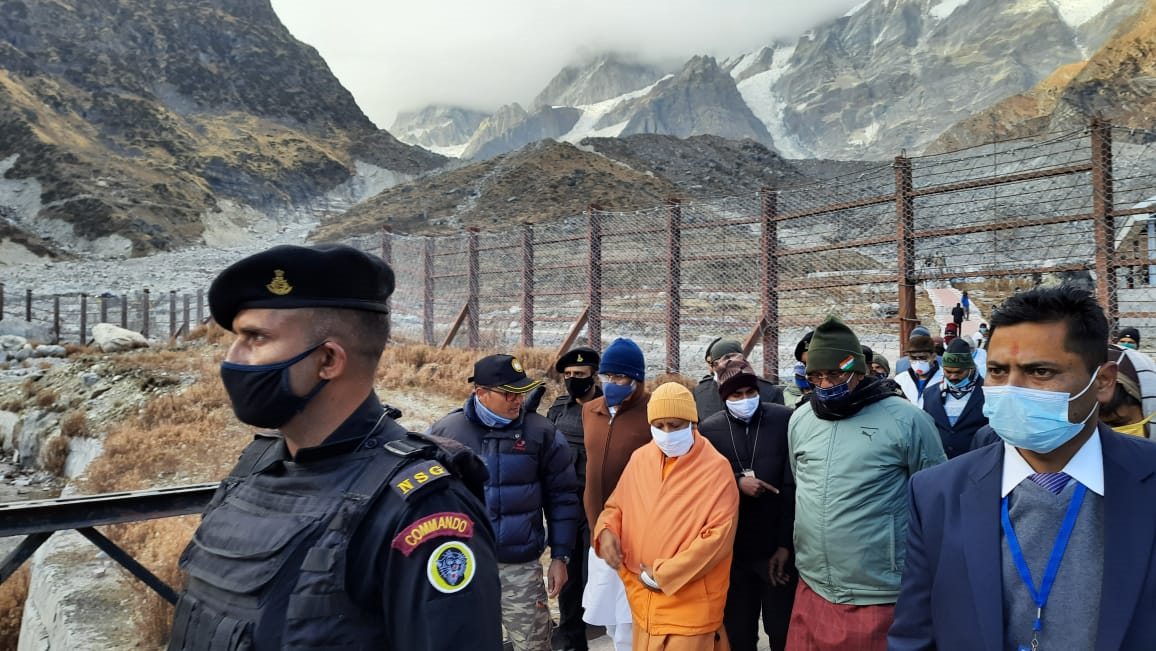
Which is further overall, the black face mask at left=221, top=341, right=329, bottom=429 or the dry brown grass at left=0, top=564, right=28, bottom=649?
the dry brown grass at left=0, top=564, right=28, bottom=649

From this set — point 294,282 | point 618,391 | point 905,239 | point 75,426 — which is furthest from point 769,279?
point 75,426

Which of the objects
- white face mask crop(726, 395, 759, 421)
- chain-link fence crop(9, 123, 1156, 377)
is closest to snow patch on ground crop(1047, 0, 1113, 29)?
chain-link fence crop(9, 123, 1156, 377)

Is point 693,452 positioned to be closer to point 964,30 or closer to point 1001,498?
point 1001,498

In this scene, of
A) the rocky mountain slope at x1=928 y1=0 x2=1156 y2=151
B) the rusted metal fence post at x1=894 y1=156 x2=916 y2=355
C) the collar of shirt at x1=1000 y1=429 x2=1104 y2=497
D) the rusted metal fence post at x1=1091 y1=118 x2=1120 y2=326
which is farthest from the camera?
the rocky mountain slope at x1=928 y1=0 x2=1156 y2=151

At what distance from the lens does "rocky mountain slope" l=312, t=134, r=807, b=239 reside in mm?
44844

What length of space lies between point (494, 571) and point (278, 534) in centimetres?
41

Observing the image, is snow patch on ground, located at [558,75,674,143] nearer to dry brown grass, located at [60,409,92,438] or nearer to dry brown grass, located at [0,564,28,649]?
dry brown grass, located at [60,409,92,438]

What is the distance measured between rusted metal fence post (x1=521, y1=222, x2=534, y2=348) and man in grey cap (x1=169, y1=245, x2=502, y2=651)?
28.2 ft

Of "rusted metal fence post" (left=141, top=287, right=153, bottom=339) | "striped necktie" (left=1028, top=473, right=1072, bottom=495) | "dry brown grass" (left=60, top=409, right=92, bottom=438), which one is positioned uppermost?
"rusted metal fence post" (left=141, top=287, right=153, bottom=339)

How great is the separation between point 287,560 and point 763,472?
100 inches

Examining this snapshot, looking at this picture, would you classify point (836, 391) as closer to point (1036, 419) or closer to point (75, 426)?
point (1036, 419)

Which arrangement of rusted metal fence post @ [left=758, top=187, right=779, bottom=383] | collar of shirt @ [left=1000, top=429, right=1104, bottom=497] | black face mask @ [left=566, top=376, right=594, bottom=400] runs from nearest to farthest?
1. collar of shirt @ [left=1000, top=429, right=1104, bottom=497]
2. black face mask @ [left=566, top=376, right=594, bottom=400]
3. rusted metal fence post @ [left=758, top=187, right=779, bottom=383]

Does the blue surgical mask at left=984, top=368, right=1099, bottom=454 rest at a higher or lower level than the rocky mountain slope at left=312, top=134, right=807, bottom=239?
lower

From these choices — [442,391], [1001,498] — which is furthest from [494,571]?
[442,391]
